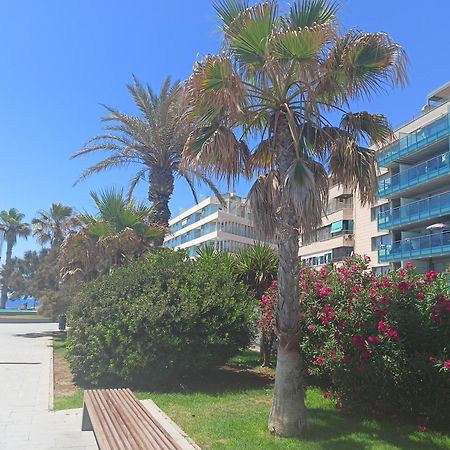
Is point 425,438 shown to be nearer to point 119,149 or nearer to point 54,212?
point 119,149

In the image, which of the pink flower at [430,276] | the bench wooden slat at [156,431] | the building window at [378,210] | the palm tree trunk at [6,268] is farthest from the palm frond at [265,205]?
the palm tree trunk at [6,268]

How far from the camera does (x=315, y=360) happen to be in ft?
Result: 29.8

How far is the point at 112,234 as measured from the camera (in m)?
16.1

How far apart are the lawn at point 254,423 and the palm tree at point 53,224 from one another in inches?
900

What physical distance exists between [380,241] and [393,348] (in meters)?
41.6

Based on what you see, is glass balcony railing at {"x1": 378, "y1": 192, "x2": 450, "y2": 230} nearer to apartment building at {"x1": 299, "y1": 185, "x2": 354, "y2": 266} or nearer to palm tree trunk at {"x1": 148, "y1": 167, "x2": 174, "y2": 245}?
apartment building at {"x1": 299, "y1": 185, "x2": 354, "y2": 266}

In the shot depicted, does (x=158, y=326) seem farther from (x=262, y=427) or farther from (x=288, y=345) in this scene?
(x=288, y=345)

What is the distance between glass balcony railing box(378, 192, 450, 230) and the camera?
3644 centimetres

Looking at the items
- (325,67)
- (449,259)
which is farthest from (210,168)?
(449,259)

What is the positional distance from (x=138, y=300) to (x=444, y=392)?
581 centimetres

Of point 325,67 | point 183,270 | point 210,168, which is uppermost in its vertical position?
point 325,67

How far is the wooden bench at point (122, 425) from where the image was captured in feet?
17.4

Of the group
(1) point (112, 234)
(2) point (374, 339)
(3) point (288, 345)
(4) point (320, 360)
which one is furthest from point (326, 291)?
(1) point (112, 234)

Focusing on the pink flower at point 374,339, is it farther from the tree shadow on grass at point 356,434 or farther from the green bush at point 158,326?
the green bush at point 158,326
